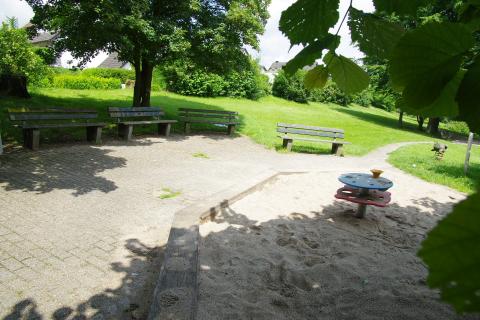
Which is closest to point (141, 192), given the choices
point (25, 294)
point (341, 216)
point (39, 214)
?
point (39, 214)

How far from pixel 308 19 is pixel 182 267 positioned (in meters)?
3.18

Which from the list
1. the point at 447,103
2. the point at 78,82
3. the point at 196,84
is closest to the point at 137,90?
the point at 78,82

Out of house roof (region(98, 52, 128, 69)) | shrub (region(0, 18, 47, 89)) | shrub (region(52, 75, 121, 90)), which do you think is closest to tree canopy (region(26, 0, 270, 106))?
shrub (region(0, 18, 47, 89))

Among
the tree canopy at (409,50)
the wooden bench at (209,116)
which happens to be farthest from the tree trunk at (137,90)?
the tree canopy at (409,50)

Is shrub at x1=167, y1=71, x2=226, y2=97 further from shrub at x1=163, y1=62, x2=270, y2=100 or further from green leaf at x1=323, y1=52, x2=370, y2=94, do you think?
green leaf at x1=323, y1=52, x2=370, y2=94

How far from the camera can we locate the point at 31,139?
8.75m

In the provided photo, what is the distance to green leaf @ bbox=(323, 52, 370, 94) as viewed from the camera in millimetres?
1023

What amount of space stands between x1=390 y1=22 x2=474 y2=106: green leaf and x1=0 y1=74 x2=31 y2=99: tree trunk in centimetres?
1623

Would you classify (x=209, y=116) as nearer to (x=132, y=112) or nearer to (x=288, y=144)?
(x=132, y=112)

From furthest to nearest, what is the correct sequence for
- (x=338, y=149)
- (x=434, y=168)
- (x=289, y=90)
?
(x=289, y=90) → (x=338, y=149) → (x=434, y=168)

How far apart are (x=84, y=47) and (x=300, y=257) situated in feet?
36.5

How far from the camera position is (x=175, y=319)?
2.78m

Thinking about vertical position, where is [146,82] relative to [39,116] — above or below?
above

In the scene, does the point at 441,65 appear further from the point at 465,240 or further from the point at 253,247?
the point at 253,247
